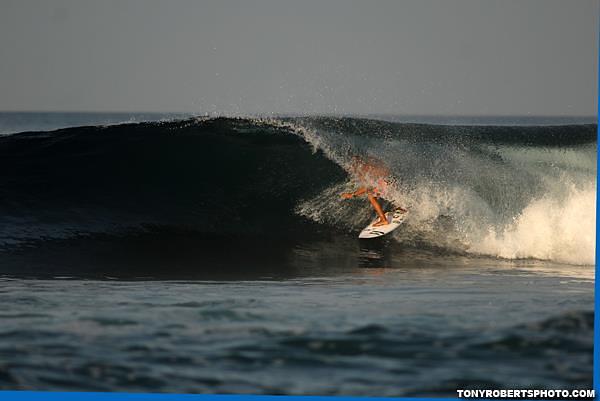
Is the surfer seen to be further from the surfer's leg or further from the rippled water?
the rippled water

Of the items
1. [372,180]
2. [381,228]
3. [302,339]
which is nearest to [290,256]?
[381,228]

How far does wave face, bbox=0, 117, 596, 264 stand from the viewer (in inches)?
229

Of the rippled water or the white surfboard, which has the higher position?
the white surfboard

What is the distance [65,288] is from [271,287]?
1232 millimetres

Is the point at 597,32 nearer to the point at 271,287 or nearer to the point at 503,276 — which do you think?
the point at 503,276

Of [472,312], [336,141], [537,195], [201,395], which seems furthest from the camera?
[336,141]

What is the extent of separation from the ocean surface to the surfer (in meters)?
0.06

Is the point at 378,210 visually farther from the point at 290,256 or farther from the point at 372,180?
the point at 290,256

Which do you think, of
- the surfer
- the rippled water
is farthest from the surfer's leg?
the rippled water

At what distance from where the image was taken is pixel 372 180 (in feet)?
20.9

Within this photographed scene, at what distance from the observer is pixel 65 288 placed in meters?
5.02

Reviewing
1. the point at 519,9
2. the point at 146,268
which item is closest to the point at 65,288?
the point at 146,268

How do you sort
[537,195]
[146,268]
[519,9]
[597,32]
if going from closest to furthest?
[597,32], [519,9], [146,268], [537,195]

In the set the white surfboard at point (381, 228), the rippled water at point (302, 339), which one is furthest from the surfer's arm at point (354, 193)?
the rippled water at point (302, 339)
